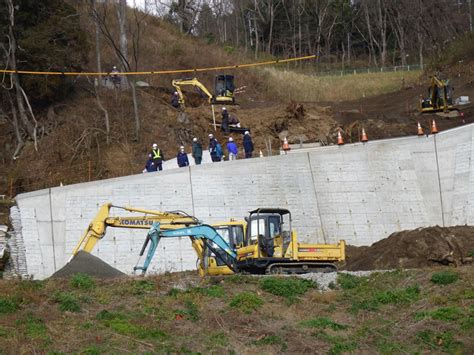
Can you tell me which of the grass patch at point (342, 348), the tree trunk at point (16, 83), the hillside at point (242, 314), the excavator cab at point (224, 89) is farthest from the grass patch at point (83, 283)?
the excavator cab at point (224, 89)

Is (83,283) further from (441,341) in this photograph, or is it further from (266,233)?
(441,341)

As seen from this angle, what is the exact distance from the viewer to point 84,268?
24.0 meters

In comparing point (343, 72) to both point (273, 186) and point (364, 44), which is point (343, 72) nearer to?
point (364, 44)

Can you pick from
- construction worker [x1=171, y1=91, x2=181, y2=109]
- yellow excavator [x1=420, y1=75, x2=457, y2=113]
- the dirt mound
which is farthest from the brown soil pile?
construction worker [x1=171, y1=91, x2=181, y2=109]

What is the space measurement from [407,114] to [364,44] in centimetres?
4423

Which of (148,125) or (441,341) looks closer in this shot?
(441,341)

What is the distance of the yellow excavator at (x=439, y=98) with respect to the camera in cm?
4353

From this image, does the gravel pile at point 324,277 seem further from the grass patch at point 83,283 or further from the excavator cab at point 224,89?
the excavator cab at point 224,89

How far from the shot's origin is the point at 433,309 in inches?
734

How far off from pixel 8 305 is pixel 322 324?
22.2ft

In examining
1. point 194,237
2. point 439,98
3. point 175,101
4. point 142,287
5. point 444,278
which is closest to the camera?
point 444,278

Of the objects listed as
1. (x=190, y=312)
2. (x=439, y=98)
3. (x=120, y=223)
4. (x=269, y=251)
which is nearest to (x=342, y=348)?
(x=190, y=312)

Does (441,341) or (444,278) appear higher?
(444,278)

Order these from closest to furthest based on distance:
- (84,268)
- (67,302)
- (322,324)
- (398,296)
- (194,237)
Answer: (322,324), (67,302), (398,296), (194,237), (84,268)
